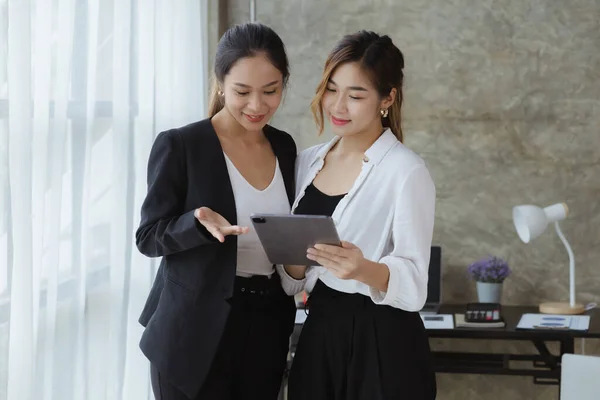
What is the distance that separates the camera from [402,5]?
149 inches

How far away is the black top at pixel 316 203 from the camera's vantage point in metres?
2.12

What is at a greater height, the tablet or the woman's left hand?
the tablet

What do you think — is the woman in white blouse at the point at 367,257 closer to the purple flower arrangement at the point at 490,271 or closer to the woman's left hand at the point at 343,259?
the woman's left hand at the point at 343,259

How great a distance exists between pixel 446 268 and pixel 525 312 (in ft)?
1.33

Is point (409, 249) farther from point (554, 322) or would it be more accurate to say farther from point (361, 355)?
point (554, 322)

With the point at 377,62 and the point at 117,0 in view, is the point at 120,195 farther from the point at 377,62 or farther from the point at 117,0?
the point at 377,62

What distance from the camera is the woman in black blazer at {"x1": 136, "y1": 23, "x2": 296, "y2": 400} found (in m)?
2.02

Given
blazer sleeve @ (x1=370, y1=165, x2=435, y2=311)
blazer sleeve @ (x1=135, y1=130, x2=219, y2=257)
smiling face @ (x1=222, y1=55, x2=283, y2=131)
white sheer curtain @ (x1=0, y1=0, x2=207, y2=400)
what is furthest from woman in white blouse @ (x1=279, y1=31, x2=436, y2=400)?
white sheer curtain @ (x1=0, y1=0, x2=207, y2=400)

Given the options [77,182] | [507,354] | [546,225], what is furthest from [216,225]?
[546,225]

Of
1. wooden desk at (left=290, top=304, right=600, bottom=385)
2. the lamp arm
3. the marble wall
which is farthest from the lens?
the marble wall

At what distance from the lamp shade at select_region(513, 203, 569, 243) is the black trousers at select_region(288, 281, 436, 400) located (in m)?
1.46

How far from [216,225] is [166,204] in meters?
→ 0.18

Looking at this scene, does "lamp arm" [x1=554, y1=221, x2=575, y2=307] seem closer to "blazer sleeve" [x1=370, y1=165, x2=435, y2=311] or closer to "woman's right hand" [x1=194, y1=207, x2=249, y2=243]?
"blazer sleeve" [x1=370, y1=165, x2=435, y2=311]

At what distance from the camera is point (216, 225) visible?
1.90 metres
